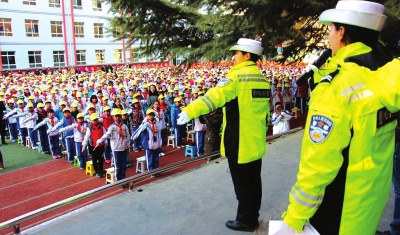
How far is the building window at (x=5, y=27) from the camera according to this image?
34.5 metres

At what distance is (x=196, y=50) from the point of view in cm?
744

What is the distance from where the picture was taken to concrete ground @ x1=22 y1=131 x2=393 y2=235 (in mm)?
3580

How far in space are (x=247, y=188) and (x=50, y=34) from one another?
40012 mm

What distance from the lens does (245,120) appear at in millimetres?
3078

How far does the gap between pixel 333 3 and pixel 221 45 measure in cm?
229

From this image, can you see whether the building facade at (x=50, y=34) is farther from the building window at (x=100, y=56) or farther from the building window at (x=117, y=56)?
the building window at (x=117, y=56)

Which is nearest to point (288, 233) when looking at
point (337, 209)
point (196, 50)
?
point (337, 209)

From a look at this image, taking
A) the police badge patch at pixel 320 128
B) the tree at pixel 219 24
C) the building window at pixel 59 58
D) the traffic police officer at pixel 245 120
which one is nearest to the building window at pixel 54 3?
the building window at pixel 59 58

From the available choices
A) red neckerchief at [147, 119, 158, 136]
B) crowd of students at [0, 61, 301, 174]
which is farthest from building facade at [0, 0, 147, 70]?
red neckerchief at [147, 119, 158, 136]

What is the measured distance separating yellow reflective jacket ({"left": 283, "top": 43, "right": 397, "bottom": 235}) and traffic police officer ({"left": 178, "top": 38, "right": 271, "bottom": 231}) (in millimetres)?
1284

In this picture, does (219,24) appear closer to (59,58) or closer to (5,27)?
(5,27)

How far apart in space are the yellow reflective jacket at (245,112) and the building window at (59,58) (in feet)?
130

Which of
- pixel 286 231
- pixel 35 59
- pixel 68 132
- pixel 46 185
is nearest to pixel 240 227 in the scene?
pixel 286 231

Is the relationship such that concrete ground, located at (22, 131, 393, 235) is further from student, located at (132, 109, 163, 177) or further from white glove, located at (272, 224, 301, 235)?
student, located at (132, 109, 163, 177)
